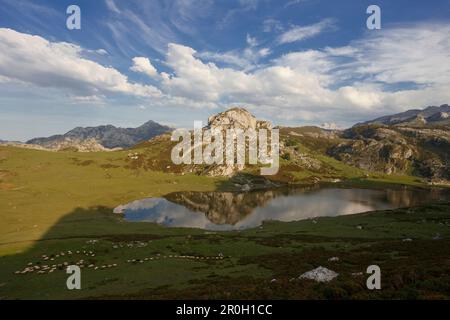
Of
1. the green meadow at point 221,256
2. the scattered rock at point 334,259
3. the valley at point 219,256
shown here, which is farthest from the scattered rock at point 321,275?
the scattered rock at point 334,259

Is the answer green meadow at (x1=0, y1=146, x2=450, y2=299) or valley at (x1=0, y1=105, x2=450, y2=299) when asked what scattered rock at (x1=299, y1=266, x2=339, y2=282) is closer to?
green meadow at (x1=0, y1=146, x2=450, y2=299)

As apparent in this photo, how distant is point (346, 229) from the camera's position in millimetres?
85812

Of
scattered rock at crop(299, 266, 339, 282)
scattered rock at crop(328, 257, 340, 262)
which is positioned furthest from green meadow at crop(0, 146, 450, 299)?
scattered rock at crop(299, 266, 339, 282)

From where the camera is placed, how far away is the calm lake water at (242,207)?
11706cm

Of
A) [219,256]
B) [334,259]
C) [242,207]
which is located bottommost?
[242,207]

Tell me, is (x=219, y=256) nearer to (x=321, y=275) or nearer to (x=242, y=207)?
(x=321, y=275)

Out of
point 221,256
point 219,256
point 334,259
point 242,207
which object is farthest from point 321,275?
point 242,207

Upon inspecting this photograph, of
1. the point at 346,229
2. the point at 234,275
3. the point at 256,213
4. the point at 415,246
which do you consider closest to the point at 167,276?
the point at 234,275

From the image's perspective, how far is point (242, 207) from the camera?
477ft

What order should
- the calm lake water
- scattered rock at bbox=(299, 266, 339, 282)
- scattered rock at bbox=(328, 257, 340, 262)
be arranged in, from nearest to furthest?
scattered rock at bbox=(299, 266, 339, 282), scattered rock at bbox=(328, 257, 340, 262), the calm lake water

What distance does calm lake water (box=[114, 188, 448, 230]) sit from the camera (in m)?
117
